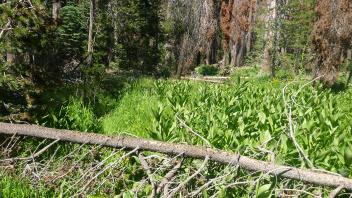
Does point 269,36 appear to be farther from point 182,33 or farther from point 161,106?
point 161,106

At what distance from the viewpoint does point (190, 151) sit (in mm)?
3125

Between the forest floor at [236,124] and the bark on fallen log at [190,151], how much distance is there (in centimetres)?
10

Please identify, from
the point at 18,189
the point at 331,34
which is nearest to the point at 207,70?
the point at 331,34

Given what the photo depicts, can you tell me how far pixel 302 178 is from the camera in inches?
109

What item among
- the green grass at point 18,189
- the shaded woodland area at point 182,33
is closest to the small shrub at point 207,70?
the shaded woodland area at point 182,33

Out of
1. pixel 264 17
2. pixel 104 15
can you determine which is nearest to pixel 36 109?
pixel 104 15

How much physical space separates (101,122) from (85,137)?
464cm

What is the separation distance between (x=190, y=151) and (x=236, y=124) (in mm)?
2458

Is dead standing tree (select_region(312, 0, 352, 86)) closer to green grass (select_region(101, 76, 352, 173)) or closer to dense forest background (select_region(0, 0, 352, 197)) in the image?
dense forest background (select_region(0, 0, 352, 197))

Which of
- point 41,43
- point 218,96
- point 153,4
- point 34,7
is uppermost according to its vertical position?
point 153,4

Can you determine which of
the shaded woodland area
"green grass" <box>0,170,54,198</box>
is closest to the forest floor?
"green grass" <box>0,170,54,198</box>

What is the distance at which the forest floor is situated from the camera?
382cm

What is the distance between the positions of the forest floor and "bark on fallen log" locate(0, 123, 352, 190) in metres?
0.10

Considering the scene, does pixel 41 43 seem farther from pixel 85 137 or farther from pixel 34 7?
pixel 85 137
